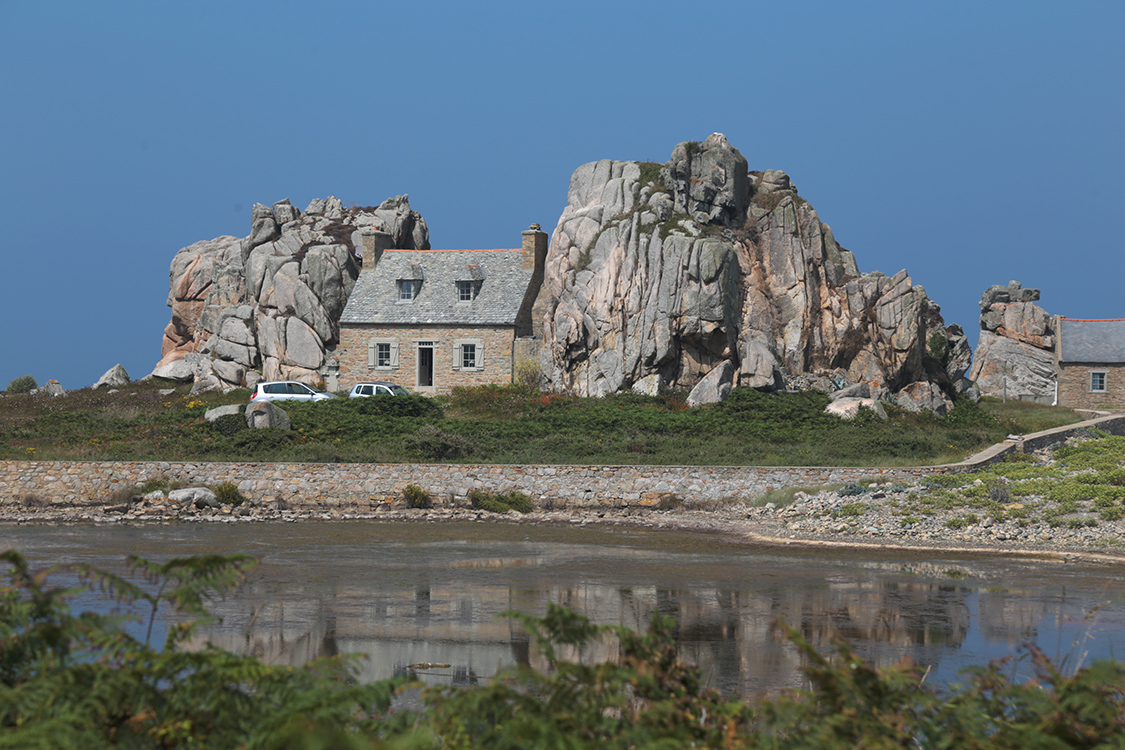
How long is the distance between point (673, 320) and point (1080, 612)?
93.0 ft

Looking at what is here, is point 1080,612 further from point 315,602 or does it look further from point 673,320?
point 673,320

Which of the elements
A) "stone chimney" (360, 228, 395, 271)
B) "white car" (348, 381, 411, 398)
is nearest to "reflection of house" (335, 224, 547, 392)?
"stone chimney" (360, 228, 395, 271)

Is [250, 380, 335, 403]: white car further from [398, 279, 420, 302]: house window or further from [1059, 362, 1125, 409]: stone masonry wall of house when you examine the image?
[1059, 362, 1125, 409]: stone masonry wall of house

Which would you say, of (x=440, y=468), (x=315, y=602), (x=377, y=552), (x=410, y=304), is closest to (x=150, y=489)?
(x=440, y=468)

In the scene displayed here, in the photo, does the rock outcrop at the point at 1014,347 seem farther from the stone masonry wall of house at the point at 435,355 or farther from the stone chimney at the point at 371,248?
the stone chimney at the point at 371,248

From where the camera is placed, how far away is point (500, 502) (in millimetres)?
29078

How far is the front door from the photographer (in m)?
48.1

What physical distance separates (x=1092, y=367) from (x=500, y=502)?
141ft

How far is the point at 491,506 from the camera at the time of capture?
28.9m

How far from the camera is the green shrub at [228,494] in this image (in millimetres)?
29172

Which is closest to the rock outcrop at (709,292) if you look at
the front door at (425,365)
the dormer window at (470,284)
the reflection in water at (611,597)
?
the dormer window at (470,284)

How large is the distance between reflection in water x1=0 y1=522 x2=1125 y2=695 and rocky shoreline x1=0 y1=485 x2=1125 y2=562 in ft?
5.21

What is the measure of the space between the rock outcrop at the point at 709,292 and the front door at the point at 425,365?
6313mm

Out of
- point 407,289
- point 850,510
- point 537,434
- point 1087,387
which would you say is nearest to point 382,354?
point 407,289
